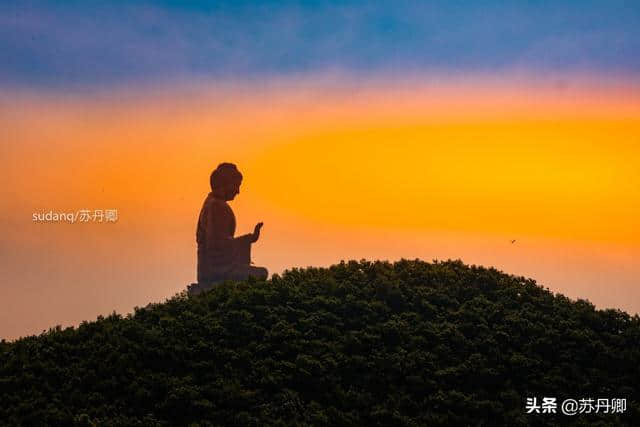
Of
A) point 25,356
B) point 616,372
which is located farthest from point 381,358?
point 25,356

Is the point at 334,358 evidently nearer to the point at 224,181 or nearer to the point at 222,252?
the point at 222,252

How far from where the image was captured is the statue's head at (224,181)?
22.1 m

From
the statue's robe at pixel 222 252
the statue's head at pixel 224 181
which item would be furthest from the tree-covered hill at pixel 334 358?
the statue's head at pixel 224 181

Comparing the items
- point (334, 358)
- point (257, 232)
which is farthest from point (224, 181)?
point (334, 358)

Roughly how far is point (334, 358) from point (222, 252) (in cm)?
715

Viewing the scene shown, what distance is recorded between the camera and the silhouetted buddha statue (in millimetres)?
21609

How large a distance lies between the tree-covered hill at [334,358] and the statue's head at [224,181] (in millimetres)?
4361

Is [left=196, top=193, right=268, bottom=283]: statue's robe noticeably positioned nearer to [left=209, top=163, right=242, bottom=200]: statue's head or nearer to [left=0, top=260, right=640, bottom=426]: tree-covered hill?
[left=209, top=163, right=242, bottom=200]: statue's head

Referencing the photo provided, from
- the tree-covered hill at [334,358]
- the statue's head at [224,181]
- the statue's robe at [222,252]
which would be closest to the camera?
the tree-covered hill at [334,358]

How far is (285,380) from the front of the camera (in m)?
14.7

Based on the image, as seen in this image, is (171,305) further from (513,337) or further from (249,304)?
(513,337)

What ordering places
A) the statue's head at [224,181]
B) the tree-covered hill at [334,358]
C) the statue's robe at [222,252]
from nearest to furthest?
the tree-covered hill at [334,358] < the statue's robe at [222,252] < the statue's head at [224,181]

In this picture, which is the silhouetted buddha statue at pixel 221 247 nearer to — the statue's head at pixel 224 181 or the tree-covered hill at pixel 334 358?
the statue's head at pixel 224 181

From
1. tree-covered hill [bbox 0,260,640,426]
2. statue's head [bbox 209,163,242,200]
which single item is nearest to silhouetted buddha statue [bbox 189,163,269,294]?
statue's head [bbox 209,163,242,200]
